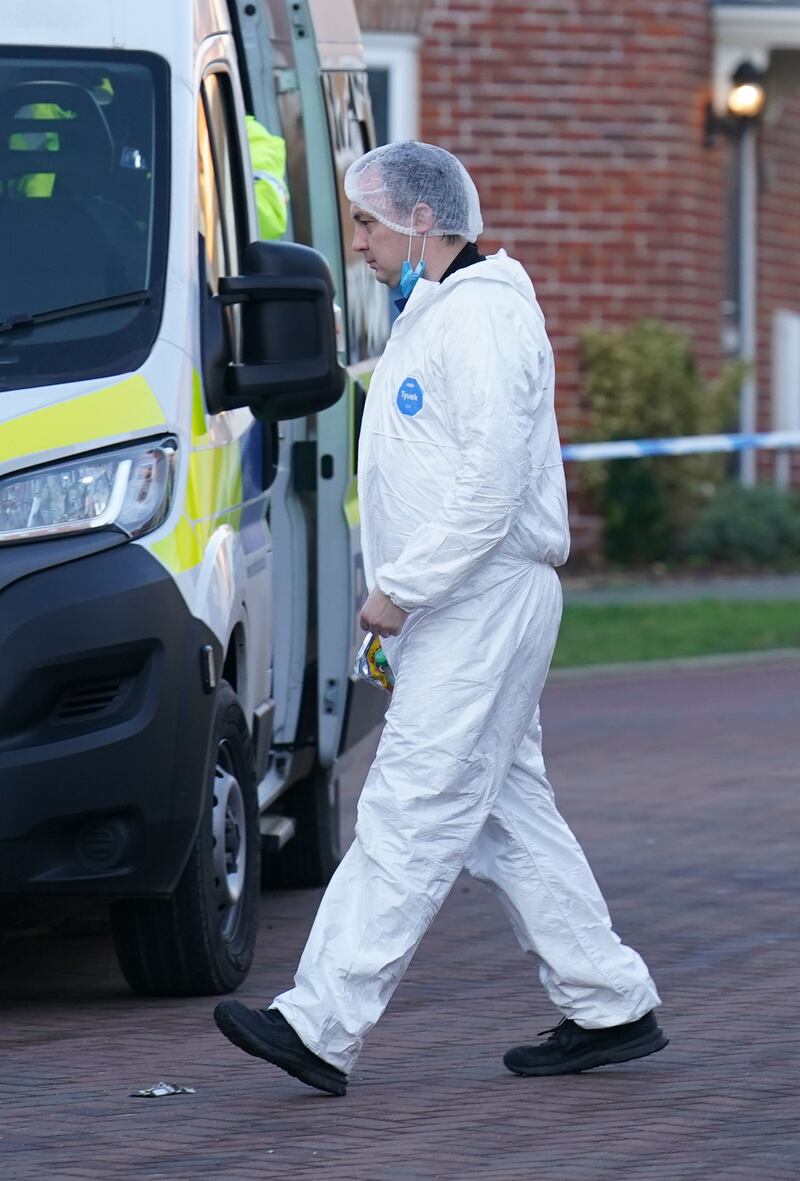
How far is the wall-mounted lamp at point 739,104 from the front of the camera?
1886 cm

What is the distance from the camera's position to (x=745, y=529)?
1812 centimetres

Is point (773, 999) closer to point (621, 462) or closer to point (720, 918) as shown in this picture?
point (720, 918)

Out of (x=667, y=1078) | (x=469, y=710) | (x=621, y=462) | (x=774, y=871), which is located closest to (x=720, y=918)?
(x=774, y=871)

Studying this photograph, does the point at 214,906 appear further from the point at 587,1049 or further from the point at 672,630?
the point at 672,630

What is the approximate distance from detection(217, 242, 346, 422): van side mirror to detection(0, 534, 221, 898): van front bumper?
648 mm

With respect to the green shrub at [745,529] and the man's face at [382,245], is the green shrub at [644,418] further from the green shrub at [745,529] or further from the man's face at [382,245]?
the man's face at [382,245]

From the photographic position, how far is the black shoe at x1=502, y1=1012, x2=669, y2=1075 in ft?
18.0

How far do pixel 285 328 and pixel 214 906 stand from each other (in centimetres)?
134

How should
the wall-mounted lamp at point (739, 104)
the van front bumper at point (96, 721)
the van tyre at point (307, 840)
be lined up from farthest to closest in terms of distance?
the wall-mounted lamp at point (739, 104), the van tyre at point (307, 840), the van front bumper at point (96, 721)

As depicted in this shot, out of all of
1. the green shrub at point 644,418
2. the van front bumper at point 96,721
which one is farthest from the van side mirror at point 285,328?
the green shrub at point 644,418

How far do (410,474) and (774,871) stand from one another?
132 inches

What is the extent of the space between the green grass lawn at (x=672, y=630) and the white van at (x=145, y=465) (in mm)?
7248

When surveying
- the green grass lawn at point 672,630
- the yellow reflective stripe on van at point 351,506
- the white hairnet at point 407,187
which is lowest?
the green grass lawn at point 672,630

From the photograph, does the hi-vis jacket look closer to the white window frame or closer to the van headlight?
the van headlight
